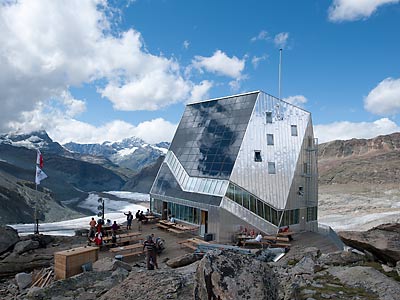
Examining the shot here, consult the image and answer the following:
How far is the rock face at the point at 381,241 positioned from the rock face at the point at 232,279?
5.26 meters

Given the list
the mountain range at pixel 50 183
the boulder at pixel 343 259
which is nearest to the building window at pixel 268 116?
the boulder at pixel 343 259

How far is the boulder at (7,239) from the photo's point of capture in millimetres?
17734

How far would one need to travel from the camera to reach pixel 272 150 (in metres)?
24.3

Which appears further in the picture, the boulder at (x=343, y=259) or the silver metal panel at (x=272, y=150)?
the silver metal panel at (x=272, y=150)

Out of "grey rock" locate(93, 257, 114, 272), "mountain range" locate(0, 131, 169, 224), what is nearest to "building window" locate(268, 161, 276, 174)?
"grey rock" locate(93, 257, 114, 272)

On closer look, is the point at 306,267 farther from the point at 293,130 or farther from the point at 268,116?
the point at 293,130

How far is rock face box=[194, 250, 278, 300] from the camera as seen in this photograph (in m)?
4.81

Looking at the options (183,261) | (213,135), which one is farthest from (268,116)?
(183,261)

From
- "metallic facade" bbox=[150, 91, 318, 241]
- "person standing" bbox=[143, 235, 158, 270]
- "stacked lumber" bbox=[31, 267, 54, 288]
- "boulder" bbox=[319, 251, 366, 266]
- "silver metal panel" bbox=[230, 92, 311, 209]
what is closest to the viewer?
"boulder" bbox=[319, 251, 366, 266]

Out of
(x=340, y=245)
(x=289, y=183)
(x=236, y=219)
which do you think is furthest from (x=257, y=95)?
(x=340, y=245)

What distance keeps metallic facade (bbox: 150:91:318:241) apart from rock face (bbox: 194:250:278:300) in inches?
626

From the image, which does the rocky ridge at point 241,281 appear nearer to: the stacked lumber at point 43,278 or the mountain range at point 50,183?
the stacked lumber at point 43,278

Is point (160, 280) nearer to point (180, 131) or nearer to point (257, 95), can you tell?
point (257, 95)

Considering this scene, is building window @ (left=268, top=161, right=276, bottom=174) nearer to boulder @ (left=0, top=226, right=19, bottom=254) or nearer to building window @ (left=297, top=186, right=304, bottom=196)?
building window @ (left=297, top=186, right=304, bottom=196)
